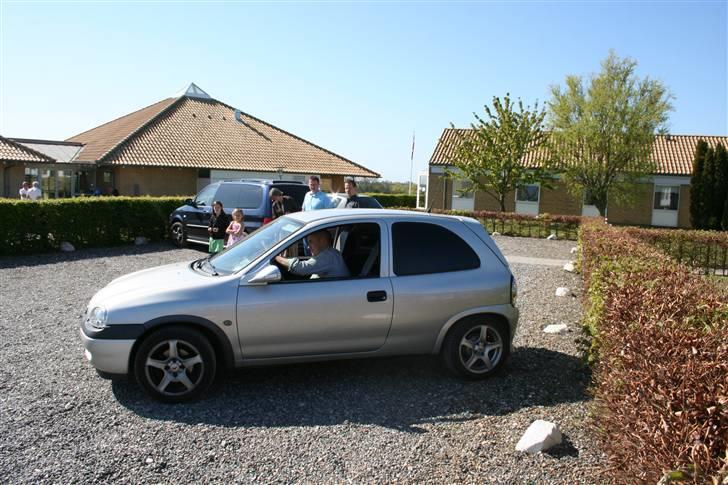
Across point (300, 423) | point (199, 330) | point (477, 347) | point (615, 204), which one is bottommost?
point (300, 423)

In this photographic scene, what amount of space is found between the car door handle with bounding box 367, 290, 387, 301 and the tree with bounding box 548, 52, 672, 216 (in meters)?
30.3

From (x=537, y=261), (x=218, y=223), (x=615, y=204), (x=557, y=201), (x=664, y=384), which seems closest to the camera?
(x=664, y=384)

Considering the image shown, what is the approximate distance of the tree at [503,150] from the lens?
108ft

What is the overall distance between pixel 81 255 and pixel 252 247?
10.5 m

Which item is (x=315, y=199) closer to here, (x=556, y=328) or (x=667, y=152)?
(x=556, y=328)

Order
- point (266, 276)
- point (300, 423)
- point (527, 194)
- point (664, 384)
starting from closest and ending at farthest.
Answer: point (664, 384) → point (300, 423) → point (266, 276) → point (527, 194)

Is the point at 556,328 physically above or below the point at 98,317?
below

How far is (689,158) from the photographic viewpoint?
120 feet

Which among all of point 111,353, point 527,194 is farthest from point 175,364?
point 527,194

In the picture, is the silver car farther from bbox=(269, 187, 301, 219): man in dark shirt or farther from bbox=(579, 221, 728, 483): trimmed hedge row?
bbox=(269, 187, 301, 219): man in dark shirt

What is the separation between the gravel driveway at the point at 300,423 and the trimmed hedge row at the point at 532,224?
1899 centimetres

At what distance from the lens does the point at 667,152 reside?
123 feet

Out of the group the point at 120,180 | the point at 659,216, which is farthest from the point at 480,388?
the point at 659,216

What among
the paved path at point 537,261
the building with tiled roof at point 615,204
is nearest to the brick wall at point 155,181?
the building with tiled roof at point 615,204
